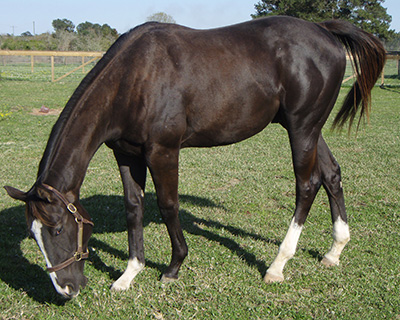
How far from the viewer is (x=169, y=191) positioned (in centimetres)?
327

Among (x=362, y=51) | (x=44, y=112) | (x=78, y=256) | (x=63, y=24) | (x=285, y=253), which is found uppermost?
(x=63, y=24)

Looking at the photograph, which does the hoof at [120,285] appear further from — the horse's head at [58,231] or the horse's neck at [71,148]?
the horse's neck at [71,148]

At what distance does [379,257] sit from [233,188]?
7.86ft

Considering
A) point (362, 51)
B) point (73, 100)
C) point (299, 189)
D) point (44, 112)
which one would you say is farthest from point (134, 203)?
point (44, 112)

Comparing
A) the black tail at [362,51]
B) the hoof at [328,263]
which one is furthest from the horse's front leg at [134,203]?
the black tail at [362,51]

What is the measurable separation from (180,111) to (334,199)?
172 centimetres

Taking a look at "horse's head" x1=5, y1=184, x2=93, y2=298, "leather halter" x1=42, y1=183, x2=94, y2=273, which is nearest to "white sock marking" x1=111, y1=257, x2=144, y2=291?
"horse's head" x1=5, y1=184, x2=93, y2=298

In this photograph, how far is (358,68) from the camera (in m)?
3.84

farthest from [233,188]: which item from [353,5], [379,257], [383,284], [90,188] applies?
[353,5]

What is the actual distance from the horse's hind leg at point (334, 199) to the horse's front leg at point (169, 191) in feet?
4.34

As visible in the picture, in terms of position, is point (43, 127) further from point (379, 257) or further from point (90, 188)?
point (379, 257)

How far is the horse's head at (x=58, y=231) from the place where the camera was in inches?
104

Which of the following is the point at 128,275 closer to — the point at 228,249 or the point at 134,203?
the point at 134,203

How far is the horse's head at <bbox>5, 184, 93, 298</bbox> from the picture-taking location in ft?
8.71
